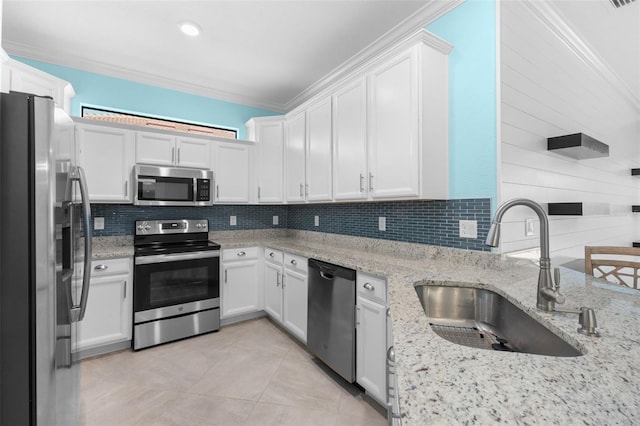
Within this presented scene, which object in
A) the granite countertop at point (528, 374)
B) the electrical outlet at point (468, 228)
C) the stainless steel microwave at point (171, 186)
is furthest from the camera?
the stainless steel microwave at point (171, 186)

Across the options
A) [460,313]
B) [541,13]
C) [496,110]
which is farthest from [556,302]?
[541,13]

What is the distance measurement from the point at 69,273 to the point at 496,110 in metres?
2.38

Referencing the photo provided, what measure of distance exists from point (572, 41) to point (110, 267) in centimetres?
431

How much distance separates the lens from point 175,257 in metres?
2.72

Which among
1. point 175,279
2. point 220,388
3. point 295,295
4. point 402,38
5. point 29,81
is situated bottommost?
point 220,388

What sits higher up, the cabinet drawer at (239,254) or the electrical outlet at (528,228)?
the electrical outlet at (528,228)

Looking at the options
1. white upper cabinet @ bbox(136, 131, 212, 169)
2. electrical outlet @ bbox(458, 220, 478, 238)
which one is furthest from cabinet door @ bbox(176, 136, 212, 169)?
electrical outlet @ bbox(458, 220, 478, 238)

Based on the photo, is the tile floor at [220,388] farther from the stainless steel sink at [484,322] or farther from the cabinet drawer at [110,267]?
the stainless steel sink at [484,322]

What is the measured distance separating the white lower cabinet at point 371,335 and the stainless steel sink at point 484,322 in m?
0.37

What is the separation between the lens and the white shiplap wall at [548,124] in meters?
1.76

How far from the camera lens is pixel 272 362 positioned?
238 centimetres

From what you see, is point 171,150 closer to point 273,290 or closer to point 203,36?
point 203,36

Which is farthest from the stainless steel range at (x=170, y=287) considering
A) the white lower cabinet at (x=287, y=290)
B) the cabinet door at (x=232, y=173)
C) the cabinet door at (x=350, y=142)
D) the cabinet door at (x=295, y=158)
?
the cabinet door at (x=350, y=142)

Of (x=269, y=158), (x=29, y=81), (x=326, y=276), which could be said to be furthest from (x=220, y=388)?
(x=29, y=81)
